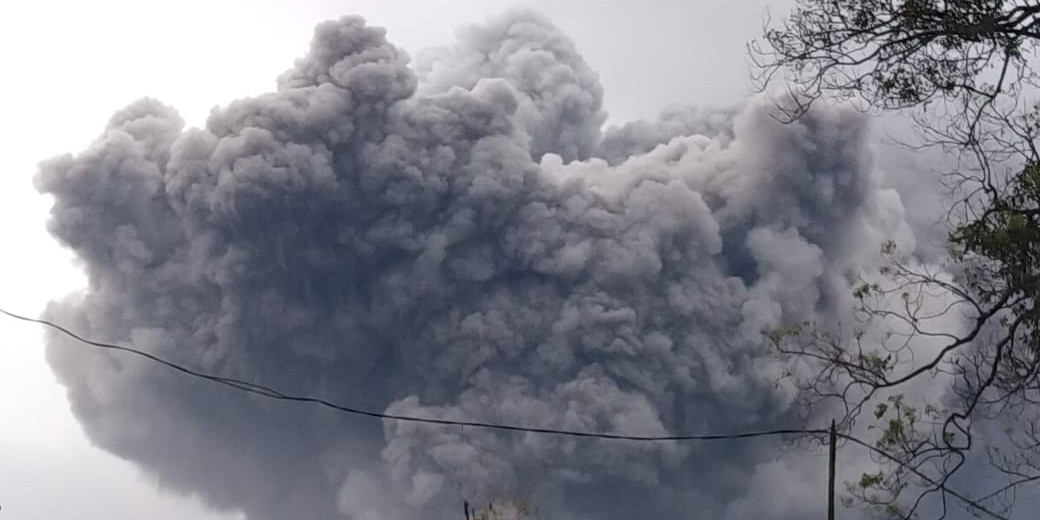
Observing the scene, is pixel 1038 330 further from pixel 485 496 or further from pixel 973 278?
pixel 485 496

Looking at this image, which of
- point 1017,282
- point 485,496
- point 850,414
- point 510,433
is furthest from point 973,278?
point 510,433

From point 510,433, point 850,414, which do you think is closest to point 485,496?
point 510,433

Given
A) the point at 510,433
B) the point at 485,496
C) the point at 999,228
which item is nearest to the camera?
the point at 999,228

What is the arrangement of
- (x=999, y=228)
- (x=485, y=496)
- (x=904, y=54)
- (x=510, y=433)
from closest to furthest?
(x=999, y=228)
(x=904, y=54)
(x=485, y=496)
(x=510, y=433)

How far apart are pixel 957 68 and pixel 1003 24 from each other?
2.98ft

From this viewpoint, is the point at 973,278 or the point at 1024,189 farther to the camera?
the point at 973,278

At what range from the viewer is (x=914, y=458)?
10.8 m

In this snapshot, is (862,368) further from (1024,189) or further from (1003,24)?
(1003,24)

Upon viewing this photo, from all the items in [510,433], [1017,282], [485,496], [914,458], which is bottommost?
[914,458]

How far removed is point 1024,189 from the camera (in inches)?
393

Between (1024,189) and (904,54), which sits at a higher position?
(904,54)

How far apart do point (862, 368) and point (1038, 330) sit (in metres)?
1.47

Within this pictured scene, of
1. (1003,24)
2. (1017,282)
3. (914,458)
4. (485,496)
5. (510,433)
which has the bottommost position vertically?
(914,458)

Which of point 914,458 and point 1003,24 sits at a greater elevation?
point 1003,24
